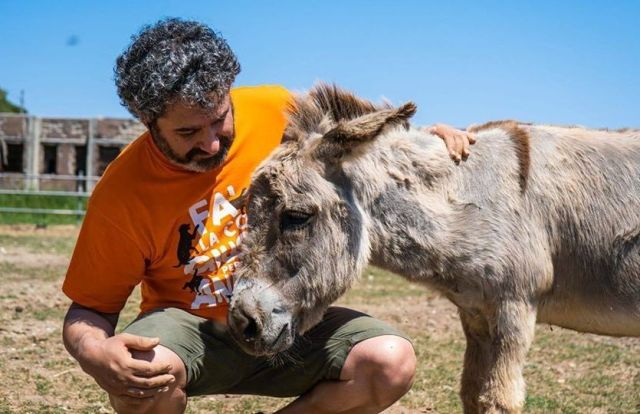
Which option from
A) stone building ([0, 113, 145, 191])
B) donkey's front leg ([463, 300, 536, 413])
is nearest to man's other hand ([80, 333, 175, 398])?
donkey's front leg ([463, 300, 536, 413])

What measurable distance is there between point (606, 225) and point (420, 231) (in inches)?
40.4

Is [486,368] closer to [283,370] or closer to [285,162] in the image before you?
[283,370]

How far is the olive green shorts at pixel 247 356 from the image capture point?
3473mm

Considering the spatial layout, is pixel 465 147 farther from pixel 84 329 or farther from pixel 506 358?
pixel 84 329

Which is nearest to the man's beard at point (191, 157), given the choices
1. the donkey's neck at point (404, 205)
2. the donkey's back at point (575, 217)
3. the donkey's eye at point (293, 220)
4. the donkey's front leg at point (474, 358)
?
the donkey's eye at point (293, 220)

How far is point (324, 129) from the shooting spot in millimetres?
3615

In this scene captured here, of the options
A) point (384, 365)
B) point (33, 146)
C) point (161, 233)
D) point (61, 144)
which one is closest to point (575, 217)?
point (384, 365)

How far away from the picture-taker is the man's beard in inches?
139

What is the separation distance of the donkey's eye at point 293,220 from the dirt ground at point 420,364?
2.10 m

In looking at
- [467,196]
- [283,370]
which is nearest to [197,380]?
[283,370]

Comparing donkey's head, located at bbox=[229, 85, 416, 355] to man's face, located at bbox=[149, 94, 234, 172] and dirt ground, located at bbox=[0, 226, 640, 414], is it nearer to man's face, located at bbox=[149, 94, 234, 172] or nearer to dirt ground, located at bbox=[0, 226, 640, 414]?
man's face, located at bbox=[149, 94, 234, 172]

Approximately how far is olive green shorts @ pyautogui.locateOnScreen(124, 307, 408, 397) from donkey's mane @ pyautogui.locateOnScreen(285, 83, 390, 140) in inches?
40.6

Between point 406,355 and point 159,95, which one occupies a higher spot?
point 159,95

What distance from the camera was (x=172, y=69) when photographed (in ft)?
11.1
